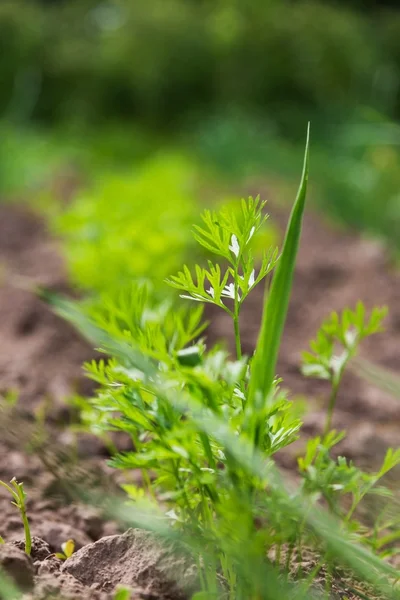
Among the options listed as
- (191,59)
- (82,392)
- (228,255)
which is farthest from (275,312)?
(191,59)

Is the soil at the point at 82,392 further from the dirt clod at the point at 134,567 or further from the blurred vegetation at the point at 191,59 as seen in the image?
the blurred vegetation at the point at 191,59

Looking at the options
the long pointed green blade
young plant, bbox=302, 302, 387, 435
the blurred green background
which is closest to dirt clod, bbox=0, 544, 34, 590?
the long pointed green blade

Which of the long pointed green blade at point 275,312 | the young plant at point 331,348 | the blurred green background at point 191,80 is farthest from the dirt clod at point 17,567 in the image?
the blurred green background at point 191,80

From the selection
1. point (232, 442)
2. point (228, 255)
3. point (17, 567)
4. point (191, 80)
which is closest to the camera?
→ point (232, 442)

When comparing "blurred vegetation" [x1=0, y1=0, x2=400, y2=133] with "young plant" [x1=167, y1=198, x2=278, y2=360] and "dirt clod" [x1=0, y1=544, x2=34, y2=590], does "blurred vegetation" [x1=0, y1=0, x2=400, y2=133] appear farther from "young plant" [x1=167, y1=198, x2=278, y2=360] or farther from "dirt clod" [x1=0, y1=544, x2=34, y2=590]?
"dirt clod" [x1=0, y1=544, x2=34, y2=590]

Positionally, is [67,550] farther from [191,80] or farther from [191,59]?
[191,80]

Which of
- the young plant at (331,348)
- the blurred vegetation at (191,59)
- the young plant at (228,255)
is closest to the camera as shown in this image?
the young plant at (228,255)
